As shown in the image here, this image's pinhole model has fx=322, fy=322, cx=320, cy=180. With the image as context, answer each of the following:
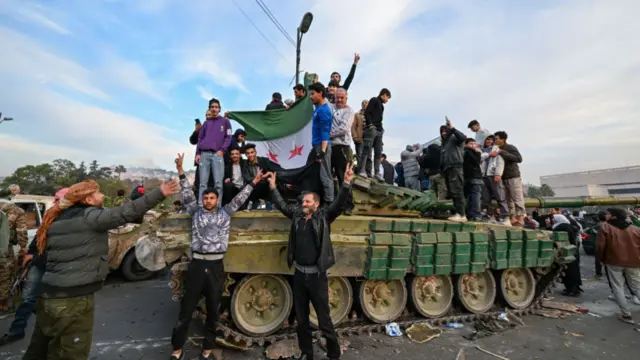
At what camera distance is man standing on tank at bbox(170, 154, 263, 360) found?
13.2 ft

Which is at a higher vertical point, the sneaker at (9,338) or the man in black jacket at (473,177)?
the man in black jacket at (473,177)

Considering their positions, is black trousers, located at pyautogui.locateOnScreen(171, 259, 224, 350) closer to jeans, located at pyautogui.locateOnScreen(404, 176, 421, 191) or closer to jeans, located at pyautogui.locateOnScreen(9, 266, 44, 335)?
jeans, located at pyautogui.locateOnScreen(9, 266, 44, 335)

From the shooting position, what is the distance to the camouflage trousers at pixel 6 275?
5.81 metres

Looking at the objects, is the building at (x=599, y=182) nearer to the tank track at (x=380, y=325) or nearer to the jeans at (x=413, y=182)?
the jeans at (x=413, y=182)

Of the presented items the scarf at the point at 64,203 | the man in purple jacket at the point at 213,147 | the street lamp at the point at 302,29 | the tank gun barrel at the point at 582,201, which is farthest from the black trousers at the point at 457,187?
the scarf at the point at 64,203

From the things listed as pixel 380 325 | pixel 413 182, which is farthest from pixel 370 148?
pixel 380 325

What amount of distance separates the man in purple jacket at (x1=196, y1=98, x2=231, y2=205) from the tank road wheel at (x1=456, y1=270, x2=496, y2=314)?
486 centimetres

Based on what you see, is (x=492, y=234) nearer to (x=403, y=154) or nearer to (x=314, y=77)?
(x=403, y=154)

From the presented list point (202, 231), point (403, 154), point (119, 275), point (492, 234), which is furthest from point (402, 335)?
point (119, 275)

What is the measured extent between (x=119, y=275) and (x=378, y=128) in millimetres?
7701

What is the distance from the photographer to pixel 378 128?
7484mm

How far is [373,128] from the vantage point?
287 inches

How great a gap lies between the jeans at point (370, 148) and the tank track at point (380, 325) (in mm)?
3171

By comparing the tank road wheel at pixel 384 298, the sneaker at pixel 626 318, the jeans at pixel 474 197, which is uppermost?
the jeans at pixel 474 197
